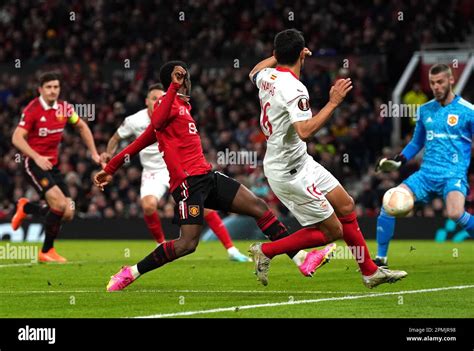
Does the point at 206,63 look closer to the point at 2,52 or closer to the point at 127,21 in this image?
the point at 127,21

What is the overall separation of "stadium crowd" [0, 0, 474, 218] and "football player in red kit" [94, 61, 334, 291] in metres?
11.3

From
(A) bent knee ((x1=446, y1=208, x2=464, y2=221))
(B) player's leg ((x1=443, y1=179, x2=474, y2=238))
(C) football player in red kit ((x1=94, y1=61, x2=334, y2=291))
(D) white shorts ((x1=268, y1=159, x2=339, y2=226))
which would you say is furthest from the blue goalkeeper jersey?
(D) white shorts ((x1=268, y1=159, x2=339, y2=226))

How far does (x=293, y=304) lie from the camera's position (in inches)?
349

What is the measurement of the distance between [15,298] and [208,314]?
2.42 metres

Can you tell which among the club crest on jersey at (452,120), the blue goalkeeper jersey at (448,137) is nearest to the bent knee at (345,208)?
the blue goalkeeper jersey at (448,137)

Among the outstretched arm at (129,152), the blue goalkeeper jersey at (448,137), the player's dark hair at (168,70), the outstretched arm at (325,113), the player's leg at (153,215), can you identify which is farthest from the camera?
the player's leg at (153,215)

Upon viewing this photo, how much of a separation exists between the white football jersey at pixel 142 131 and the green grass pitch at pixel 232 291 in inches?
55.7

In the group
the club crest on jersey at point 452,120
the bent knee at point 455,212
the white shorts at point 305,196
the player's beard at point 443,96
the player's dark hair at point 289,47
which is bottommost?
the bent knee at point 455,212

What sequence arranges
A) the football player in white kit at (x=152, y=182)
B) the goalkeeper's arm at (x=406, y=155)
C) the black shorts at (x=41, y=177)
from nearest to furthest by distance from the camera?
1. the goalkeeper's arm at (x=406, y=155)
2. the black shorts at (x=41, y=177)
3. the football player in white kit at (x=152, y=182)

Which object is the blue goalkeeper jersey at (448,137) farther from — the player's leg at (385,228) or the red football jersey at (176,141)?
the red football jersey at (176,141)

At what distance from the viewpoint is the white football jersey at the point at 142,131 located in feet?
49.0

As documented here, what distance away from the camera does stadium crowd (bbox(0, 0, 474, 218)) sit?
23.2 meters

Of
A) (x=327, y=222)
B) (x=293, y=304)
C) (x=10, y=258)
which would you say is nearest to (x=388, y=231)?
(x=327, y=222)

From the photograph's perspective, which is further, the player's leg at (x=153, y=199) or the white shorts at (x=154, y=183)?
the white shorts at (x=154, y=183)
